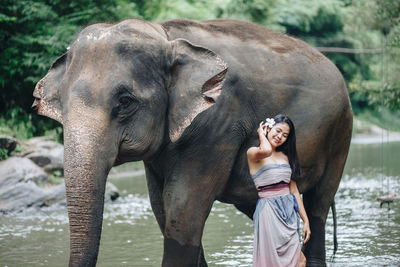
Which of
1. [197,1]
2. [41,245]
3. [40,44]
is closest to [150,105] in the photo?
[41,245]

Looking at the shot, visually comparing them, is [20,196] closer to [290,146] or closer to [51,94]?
[51,94]

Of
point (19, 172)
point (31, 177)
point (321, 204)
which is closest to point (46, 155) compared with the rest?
point (31, 177)

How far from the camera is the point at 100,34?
4.45m

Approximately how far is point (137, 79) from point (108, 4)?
13.7 m

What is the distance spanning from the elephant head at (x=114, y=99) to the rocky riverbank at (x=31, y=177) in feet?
22.5

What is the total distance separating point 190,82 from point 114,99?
59 centimetres

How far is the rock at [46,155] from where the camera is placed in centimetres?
1298

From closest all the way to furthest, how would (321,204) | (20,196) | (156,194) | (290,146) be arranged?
(290,146) → (156,194) → (321,204) → (20,196)

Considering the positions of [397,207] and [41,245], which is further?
[397,207]

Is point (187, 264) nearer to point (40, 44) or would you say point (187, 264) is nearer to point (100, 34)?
point (100, 34)

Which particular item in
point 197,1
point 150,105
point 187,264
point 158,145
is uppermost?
point 150,105

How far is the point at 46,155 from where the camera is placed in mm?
13148

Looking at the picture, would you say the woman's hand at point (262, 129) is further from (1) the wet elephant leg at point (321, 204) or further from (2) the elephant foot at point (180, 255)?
(1) the wet elephant leg at point (321, 204)

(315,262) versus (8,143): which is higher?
(315,262)
